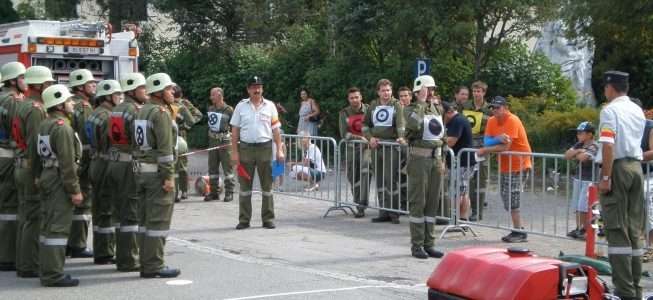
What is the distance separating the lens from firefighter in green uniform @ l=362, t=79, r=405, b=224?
1405 centimetres

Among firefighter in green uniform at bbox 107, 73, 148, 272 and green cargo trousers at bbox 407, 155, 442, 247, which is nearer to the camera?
firefighter in green uniform at bbox 107, 73, 148, 272

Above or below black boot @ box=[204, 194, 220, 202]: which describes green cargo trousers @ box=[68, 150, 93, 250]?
above

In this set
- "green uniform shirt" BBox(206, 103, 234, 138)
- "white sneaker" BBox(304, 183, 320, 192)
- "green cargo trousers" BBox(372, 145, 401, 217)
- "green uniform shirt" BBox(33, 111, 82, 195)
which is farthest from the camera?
"green uniform shirt" BBox(206, 103, 234, 138)

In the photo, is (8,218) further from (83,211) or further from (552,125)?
(552,125)

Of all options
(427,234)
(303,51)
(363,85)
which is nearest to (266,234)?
(427,234)

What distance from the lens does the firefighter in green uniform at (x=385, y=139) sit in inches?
553

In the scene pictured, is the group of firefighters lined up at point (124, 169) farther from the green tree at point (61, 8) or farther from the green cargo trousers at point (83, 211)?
the green tree at point (61, 8)

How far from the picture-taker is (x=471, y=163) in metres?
13.4

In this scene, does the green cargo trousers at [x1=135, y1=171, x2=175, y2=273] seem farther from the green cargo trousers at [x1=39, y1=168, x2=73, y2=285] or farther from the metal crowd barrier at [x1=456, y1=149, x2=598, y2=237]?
the metal crowd barrier at [x1=456, y1=149, x2=598, y2=237]

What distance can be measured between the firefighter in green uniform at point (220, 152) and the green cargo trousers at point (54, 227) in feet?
23.3

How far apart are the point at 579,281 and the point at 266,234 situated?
727 cm

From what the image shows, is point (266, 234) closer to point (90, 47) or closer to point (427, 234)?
point (427, 234)

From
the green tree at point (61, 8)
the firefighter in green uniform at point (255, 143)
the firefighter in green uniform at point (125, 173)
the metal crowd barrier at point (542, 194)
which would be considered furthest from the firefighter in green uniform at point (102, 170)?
the green tree at point (61, 8)

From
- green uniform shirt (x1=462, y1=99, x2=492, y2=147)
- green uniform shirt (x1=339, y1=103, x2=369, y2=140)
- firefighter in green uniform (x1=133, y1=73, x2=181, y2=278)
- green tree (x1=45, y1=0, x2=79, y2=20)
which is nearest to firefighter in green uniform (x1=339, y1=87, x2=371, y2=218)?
green uniform shirt (x1=339, y1=103, x2=369, y2=140)
